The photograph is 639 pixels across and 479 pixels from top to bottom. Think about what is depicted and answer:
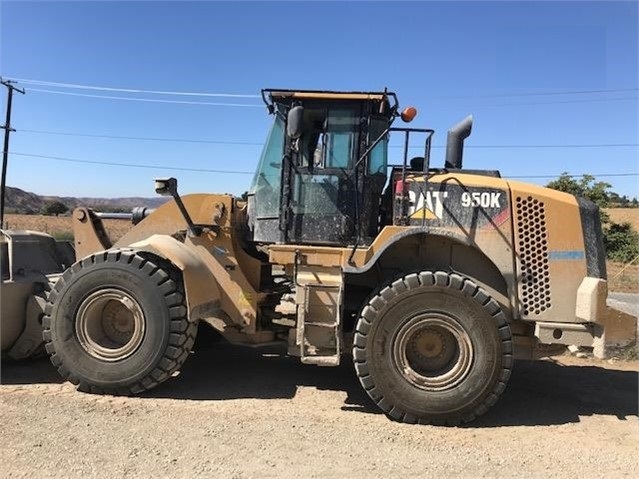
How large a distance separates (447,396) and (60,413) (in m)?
3.28

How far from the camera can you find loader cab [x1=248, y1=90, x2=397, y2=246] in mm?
5719

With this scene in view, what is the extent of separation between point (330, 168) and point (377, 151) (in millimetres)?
540

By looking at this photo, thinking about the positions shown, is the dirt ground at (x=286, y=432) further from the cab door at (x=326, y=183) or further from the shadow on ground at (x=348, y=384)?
the cab door at (x=326, y=183)

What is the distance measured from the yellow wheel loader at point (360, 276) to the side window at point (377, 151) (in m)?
0.02

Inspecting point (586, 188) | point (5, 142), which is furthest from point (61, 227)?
point (586, 188)

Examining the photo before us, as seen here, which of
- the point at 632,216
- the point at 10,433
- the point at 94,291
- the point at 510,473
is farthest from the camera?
the point at 632,216

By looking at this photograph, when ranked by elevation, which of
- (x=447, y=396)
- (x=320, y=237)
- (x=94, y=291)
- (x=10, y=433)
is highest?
(x=320, y=237)

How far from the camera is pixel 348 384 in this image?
6141 millimetres

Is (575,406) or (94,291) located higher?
(94,291)

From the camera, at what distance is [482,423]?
5.13 metres

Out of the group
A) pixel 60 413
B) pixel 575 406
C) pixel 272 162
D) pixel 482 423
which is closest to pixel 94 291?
pixel 60 413

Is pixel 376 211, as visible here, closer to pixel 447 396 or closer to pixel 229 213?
pixel 229 213

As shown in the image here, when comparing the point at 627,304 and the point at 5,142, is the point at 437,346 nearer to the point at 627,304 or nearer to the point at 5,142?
the point at 627,304

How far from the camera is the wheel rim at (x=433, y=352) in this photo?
16.6 feet
